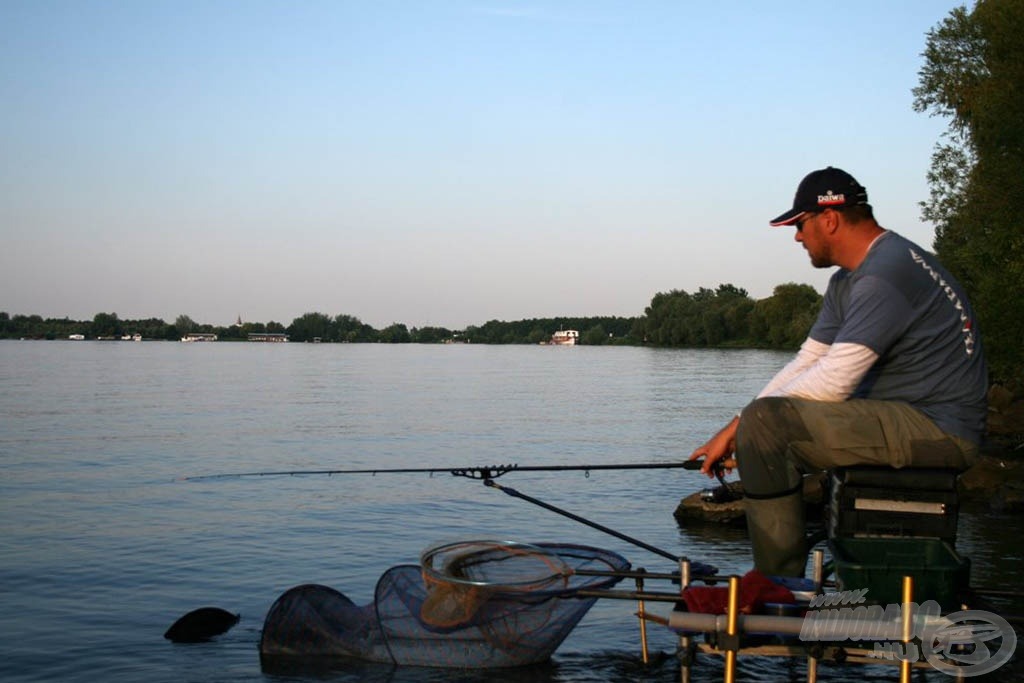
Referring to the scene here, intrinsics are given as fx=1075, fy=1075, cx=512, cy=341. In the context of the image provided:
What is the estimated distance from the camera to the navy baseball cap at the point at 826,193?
224 inches

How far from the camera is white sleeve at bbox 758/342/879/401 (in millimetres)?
5320

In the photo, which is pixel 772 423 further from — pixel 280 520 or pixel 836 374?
pixel 280 520

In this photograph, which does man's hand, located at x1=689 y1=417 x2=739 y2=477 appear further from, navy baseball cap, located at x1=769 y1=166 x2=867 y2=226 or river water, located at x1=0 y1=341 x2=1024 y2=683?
river water, located at x1=0 y1=341 x2=1024 y2=683

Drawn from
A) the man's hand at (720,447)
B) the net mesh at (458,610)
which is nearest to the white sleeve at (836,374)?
the man's hand at (720,447)

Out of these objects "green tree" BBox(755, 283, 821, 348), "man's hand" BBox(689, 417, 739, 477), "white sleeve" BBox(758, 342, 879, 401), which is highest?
"green tree" BBox(755, 283, 821, 348)

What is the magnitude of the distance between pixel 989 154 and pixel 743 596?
2985 centimetres

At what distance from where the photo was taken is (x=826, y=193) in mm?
5688

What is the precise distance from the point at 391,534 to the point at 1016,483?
10789mm

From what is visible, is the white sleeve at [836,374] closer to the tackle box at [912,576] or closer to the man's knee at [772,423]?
the man's knee at [772,423]

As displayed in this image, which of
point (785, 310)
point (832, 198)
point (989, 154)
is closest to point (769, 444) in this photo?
point (832, 198)

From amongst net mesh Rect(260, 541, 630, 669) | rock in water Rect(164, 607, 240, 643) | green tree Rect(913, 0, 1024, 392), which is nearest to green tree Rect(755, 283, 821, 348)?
green tree Rect(913, 0, 1024, 392)

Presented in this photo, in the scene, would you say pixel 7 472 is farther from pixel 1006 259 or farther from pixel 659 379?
pixel 659 379

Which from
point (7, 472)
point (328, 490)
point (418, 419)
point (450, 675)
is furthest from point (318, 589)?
point (418, 419)

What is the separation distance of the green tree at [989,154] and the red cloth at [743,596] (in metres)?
22.6
